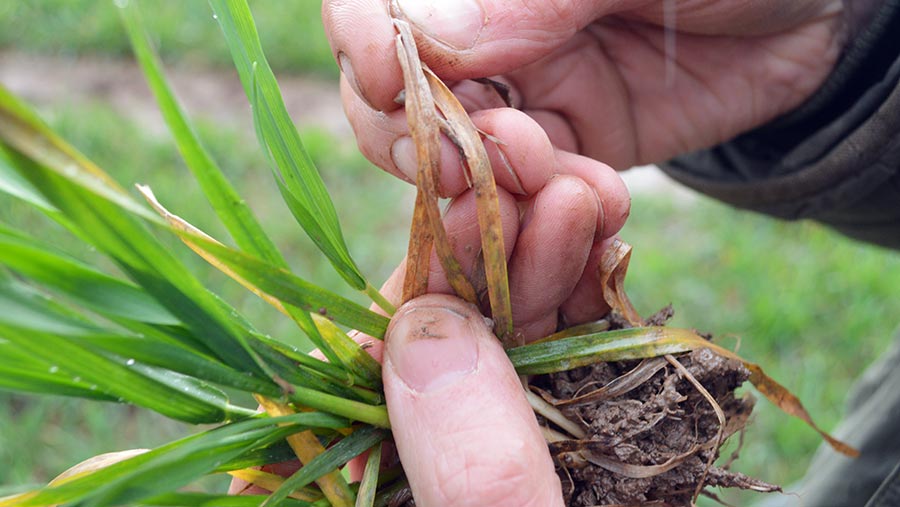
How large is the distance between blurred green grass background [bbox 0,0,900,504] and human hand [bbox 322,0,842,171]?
874 millimetres

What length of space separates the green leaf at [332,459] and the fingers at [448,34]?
412mm

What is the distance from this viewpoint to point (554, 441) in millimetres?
900

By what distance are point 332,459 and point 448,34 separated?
546mm

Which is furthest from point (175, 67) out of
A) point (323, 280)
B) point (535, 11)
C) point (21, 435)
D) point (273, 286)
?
point (273, 286)

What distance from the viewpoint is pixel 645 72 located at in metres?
1.47

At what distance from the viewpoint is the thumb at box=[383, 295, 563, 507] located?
75cm

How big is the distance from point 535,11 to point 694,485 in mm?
647

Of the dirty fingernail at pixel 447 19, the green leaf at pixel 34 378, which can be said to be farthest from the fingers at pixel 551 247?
the green leaf at pixel 34 378

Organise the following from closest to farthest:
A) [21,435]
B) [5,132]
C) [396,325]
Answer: [5,132], [396,325], [21,435]

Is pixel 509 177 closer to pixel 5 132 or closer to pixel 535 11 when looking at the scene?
pixel 535 11

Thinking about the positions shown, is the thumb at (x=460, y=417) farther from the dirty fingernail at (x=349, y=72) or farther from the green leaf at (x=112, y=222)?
the dirty fingernail at (x=349, y=72)

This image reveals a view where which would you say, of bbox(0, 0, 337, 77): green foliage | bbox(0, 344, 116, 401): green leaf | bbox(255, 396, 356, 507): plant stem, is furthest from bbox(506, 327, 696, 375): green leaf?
bbox(0, 0, 337, 77): green foliage

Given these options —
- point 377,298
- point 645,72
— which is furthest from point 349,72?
point 645,72

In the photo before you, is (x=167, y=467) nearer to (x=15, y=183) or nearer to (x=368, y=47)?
(x=15, y=183)
